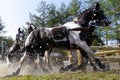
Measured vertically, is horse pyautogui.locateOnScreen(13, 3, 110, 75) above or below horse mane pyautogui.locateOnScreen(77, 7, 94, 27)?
below

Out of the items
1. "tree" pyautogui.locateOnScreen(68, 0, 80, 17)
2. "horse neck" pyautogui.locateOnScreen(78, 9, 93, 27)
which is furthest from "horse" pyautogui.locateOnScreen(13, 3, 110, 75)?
"tree" pyautogui.locateOnScreen(68, 0, 80, 17)

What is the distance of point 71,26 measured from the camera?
10.1 metres

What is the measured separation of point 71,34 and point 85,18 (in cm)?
73

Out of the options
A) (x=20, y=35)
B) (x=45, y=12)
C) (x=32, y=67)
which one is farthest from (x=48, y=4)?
(x=32, y=67)

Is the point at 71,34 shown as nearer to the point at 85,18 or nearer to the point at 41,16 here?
the point at 85,18

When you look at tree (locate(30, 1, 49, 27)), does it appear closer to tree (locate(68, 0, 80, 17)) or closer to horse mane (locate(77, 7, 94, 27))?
tree (locate(68, 0, 80, 17))

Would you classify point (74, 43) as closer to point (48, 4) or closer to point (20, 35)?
point (20, 35)

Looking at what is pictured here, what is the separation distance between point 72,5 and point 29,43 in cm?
2559

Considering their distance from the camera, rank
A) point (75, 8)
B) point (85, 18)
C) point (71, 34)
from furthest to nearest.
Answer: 1. point (75, 8)
2. point (85, 18)
3. point (71, 34)

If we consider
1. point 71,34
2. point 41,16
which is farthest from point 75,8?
point 71,34

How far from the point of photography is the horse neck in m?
10.2

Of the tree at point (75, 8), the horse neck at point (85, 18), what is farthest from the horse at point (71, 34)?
the tree at point (75, 8)

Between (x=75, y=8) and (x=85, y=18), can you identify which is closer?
(x=85, y=18)

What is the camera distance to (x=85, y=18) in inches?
405
